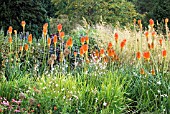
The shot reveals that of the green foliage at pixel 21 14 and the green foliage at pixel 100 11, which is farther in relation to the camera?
the green foliage at pixel 100 11

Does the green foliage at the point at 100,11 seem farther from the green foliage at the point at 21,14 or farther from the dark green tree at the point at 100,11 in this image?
the green foliage at the point at 21,14

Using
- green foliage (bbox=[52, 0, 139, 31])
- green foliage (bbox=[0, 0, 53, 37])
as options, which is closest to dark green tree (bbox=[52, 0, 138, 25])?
green foliage (bbox=[52, 0, 139, 31])

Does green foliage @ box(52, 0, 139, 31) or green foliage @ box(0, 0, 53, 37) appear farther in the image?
green foliage @ box(52, 0, 139, 31)

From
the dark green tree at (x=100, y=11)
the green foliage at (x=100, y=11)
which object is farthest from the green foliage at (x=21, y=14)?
the dark green tree at (x=100, y=11)

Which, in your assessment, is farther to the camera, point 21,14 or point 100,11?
point 100,11

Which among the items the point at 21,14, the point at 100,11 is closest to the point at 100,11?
the point at 100,11

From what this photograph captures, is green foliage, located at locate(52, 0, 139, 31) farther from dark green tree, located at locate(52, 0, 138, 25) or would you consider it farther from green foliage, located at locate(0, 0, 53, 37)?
green foliage, located at locate(0, 0, 53, 37)

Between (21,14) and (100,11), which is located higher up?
(21,14)

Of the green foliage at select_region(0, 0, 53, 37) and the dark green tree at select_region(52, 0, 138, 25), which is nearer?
the green foliage at select_region(0, 0, 53, 37)

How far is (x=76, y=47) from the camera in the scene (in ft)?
23.9

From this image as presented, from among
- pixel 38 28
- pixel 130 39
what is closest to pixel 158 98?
pixel 130 39

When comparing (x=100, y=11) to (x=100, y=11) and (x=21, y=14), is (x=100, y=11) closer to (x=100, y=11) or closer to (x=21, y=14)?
(x=100, y=11)

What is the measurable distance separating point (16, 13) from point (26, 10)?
243mm

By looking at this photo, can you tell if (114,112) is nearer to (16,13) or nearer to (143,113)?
(143,113)
